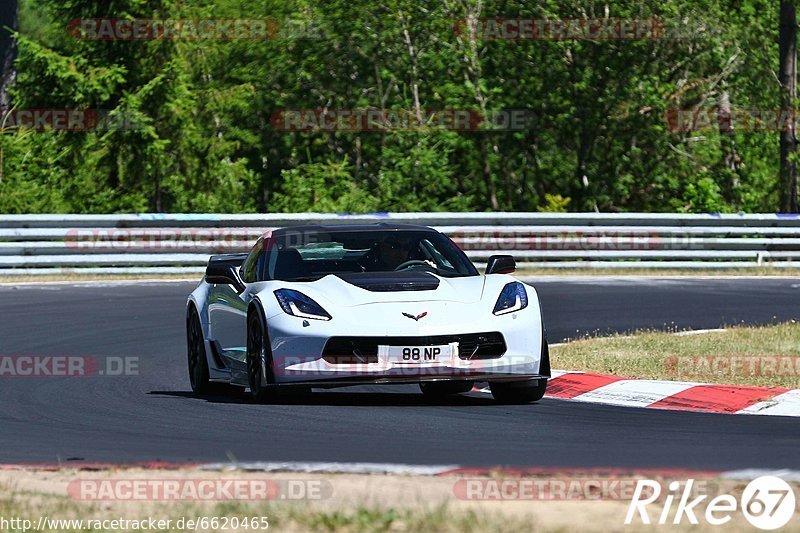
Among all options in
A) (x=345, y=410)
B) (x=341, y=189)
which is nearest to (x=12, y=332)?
(x=345, y=410)

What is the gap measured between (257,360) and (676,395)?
2.85 meters

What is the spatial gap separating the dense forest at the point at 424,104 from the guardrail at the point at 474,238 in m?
4.84

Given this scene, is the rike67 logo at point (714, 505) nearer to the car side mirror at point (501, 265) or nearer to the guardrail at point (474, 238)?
the car side mirror at point (501, 265)

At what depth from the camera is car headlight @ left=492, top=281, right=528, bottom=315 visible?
1088 centimetres

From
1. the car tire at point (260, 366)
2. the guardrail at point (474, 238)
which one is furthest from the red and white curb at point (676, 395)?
the guardrail at point (474, 238)

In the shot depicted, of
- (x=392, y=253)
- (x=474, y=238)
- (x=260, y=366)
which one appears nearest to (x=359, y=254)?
(x=392, y=253)

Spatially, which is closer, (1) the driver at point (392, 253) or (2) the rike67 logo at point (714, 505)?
(2) the rike67 logo at point (714, 505)

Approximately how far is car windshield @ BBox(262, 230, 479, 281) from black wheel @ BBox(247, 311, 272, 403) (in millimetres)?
453

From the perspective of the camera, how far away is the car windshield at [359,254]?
38.1ft

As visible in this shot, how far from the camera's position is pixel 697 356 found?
13.4 metres

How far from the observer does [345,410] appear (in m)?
10.6

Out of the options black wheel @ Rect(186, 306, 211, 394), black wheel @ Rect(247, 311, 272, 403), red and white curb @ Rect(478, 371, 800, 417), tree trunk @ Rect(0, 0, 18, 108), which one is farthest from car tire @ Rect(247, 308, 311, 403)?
tree trunk @ Rect(0, 0, 18, 108)

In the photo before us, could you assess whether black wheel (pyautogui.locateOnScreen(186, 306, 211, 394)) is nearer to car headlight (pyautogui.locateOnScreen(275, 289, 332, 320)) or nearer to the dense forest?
car headlight (pyautogui.locateOnScreen(275, 289, 332, 320))

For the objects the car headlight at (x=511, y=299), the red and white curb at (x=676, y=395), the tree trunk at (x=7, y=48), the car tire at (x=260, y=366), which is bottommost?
the red and white curb at (x=676, y=395)
